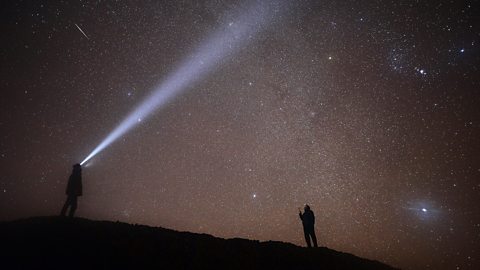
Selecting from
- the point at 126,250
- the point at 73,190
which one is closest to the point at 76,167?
the point at 73,190

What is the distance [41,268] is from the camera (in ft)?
22.6

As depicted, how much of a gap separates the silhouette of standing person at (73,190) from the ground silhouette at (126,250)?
0.77 meters

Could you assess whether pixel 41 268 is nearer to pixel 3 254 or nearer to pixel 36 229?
pixel 3 254

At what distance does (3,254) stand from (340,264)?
1034 centimetres

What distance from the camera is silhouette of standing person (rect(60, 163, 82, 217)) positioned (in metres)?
11.4

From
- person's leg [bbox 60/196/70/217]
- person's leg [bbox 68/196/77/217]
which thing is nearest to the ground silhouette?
person's leg [bbox 60/196/70/217]

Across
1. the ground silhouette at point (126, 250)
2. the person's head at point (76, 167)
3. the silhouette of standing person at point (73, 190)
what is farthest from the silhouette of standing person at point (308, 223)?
the person's head at point (76, 167)

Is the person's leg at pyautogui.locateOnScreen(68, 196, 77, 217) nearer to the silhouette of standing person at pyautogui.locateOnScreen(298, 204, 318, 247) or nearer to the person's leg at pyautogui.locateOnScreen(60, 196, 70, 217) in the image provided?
the person's leg at pyautogui.locateOnScreen(60, 196, 70, 217)

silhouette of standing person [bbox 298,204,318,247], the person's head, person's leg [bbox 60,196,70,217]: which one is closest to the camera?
person's leg [bbox 60,196,70,217]

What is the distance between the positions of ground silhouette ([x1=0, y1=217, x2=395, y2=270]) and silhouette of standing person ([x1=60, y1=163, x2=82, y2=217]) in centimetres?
77

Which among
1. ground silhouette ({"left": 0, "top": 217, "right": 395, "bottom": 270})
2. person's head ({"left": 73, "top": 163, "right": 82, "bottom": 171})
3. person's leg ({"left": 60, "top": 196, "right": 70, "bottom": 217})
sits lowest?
ground silhouette ({"left": 0, "top": 217, "right": 395, "bottom": 270})

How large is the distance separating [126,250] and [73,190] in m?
4.90

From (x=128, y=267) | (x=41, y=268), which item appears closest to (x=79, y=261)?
(x=41, y=268)

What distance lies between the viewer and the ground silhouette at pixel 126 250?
24.1 feet
